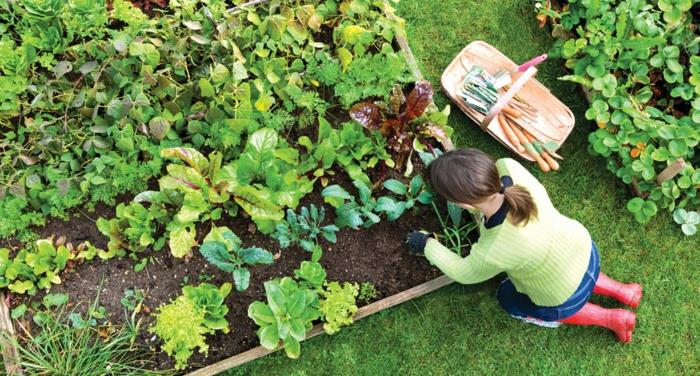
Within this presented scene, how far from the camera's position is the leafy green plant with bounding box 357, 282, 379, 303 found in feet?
11.9

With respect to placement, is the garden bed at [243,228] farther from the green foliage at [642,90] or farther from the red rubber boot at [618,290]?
the green foliage at [642,90]

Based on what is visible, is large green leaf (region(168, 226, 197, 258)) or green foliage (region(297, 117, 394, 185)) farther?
green foliage (region(297, 117, 394, 185))

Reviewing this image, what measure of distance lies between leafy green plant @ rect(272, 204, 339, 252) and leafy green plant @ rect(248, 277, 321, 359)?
0.22 m

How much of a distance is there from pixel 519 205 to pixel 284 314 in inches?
52.1

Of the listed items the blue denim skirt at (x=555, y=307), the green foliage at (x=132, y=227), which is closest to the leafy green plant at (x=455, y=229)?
the blue denim skirt at (x=555, y=307)

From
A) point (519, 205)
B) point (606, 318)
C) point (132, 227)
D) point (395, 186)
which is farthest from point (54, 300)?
point (606, 318)

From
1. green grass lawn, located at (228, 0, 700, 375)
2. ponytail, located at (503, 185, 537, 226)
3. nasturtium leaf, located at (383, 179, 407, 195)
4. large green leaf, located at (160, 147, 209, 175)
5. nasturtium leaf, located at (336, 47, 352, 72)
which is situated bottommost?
green grass lawn, located at (228, 0, 700, 375)

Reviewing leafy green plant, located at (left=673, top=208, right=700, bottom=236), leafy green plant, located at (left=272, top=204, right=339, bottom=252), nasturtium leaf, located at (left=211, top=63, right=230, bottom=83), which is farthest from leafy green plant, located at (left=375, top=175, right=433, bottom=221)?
leafy green plant, located at (left=673, top=208, right=700, bottom=236)

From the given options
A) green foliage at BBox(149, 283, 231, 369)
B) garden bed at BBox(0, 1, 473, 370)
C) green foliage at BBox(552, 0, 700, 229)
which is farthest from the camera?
green foliage at BBox(552, 0, 700, 229)

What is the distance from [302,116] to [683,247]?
2.48m

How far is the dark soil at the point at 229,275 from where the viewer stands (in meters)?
3.52

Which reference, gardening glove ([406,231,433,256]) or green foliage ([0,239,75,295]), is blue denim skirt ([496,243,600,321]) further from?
green foliage ([0,239,75,295])

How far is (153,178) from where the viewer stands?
3.64 meters

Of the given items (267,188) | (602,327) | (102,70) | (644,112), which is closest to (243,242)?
(267,188)
